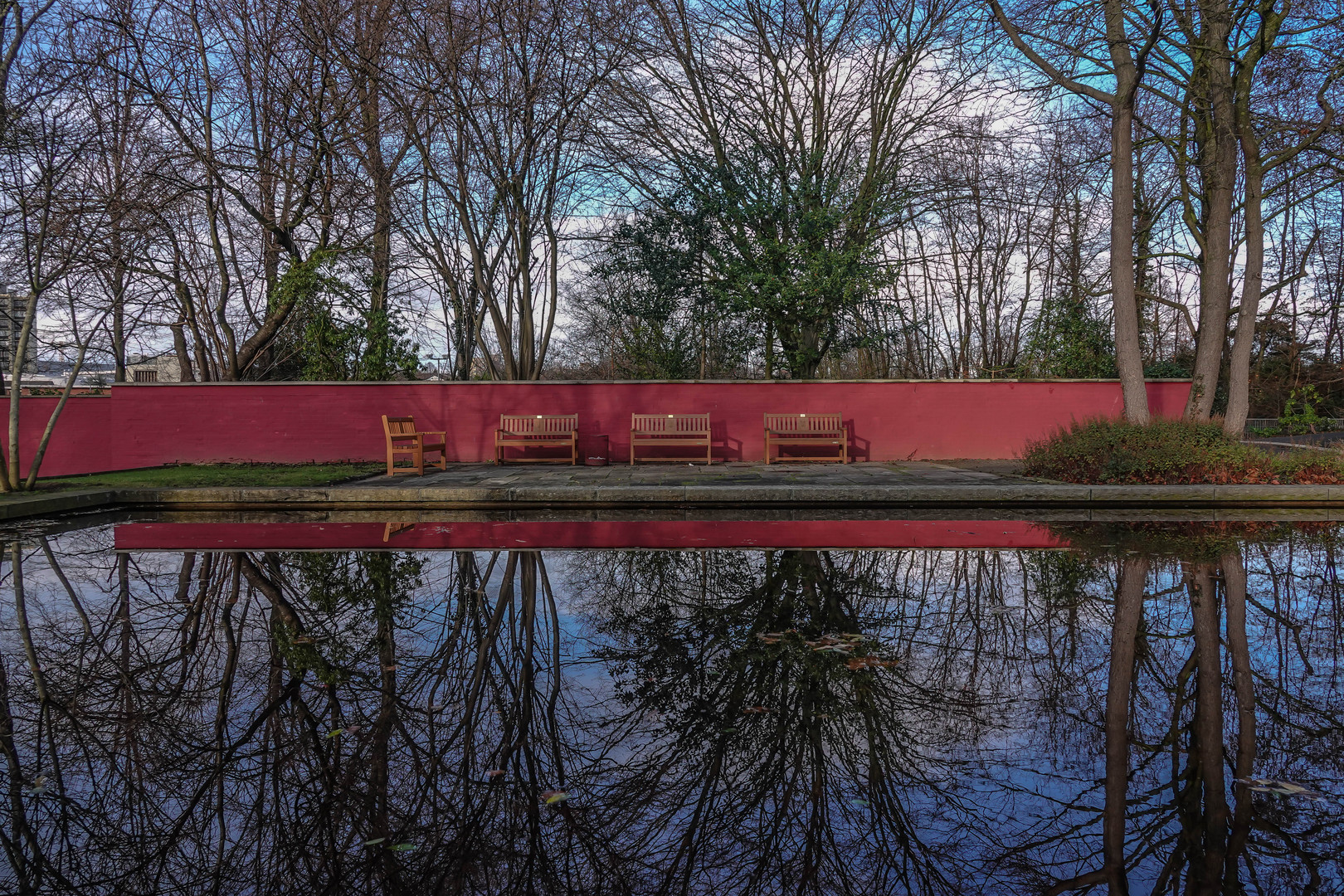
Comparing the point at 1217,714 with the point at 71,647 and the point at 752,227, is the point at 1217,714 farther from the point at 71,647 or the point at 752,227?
the point at 752,227

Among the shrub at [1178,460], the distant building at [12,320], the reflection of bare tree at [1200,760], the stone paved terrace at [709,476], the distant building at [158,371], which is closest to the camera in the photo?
the reflection of bare tree at [1200,760]

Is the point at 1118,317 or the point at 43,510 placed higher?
the point at 1118,317

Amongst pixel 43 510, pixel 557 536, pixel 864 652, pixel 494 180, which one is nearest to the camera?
pixel 864 652

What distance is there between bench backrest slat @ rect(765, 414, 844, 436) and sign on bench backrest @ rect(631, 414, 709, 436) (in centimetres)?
130

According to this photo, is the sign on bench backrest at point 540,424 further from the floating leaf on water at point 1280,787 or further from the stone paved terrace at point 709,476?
the floating leaf on water at point 1280,787

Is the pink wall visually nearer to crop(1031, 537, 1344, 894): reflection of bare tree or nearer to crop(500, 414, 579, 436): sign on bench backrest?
crop(500, 414, 579, 436): sign on bench backrest

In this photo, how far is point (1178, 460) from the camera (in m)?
10.7

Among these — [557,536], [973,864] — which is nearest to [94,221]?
[557,536]

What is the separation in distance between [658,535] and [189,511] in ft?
21.4

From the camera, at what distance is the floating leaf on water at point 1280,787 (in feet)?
8.50

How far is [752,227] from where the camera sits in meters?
17.5

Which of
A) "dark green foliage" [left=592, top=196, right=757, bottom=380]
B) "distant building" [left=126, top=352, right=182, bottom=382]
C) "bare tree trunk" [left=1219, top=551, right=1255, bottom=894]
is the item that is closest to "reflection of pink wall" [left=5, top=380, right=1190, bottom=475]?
"dark green foliage" [left=592, top=196, right=757, bottom=380]

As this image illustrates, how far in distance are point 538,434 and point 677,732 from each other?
12.6 metres

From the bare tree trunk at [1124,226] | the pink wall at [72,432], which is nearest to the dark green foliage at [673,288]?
the bare tree trunk at [1124,226]
